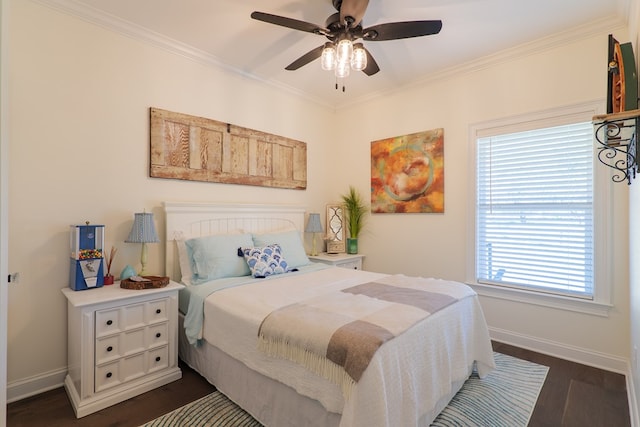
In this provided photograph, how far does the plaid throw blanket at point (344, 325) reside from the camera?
145 cm

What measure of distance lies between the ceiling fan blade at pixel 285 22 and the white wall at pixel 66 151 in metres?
1.31

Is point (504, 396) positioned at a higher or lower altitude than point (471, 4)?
lower

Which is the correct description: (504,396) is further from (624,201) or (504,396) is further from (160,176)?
(160,176)

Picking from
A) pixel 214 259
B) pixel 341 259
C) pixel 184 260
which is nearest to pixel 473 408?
pixel 341 259

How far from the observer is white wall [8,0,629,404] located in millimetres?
2197

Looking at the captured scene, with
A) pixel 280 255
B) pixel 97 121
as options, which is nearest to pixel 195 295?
pixel 280 255

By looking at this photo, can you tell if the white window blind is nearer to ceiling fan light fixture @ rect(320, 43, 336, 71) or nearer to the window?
the window

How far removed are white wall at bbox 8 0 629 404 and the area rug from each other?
0.83 meters

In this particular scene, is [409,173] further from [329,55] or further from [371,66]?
[329,55]

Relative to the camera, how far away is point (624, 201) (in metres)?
2.48

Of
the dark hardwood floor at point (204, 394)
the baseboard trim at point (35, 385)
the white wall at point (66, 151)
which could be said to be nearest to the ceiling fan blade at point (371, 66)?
the white wall at point (66, 151)

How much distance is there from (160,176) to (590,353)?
402 centimetres

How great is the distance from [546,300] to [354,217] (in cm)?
223

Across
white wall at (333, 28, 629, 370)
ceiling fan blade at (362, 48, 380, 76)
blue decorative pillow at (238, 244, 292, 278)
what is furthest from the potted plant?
ceiling fan blade at (362, 48, 380, 76)
